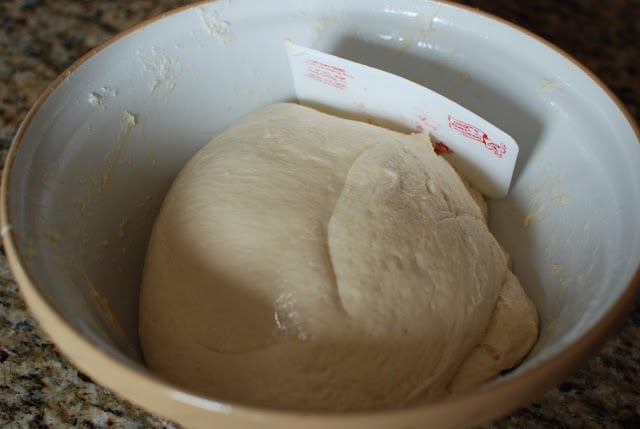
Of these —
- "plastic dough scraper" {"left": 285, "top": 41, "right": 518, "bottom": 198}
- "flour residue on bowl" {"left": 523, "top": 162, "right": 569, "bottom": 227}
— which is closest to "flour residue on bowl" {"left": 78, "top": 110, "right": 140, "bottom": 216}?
"plastic dough scraper" {"left": 285, "top": 41, "right": 518, "bottom": 198}

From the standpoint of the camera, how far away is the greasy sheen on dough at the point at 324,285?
27.2 inches

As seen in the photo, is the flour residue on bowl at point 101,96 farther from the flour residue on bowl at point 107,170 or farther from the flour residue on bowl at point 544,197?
the flour residue on bowl at point 544,197

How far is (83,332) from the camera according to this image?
1.85ft

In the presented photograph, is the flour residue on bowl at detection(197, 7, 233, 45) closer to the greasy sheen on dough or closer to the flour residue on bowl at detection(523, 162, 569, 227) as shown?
the greasy sheen on dough

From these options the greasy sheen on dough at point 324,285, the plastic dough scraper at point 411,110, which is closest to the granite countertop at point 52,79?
the greasy sheen on dough at point 324,285

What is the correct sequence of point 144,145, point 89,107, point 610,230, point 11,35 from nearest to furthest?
point 610,230
point 89,107
point 144,145
point 11,35

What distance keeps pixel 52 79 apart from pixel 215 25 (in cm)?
52

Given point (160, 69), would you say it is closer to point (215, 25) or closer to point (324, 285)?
point (215, 25)

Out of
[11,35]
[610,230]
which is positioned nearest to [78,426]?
[610,230]

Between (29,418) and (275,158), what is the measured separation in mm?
500

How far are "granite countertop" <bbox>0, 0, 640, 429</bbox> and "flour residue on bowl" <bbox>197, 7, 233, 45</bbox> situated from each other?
0.51 metres

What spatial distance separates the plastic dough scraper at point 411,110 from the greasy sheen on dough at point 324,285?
0.10 m

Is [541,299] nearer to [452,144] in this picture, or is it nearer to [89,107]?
[452,144]

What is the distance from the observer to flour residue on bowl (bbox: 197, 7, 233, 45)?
3.12 feet
